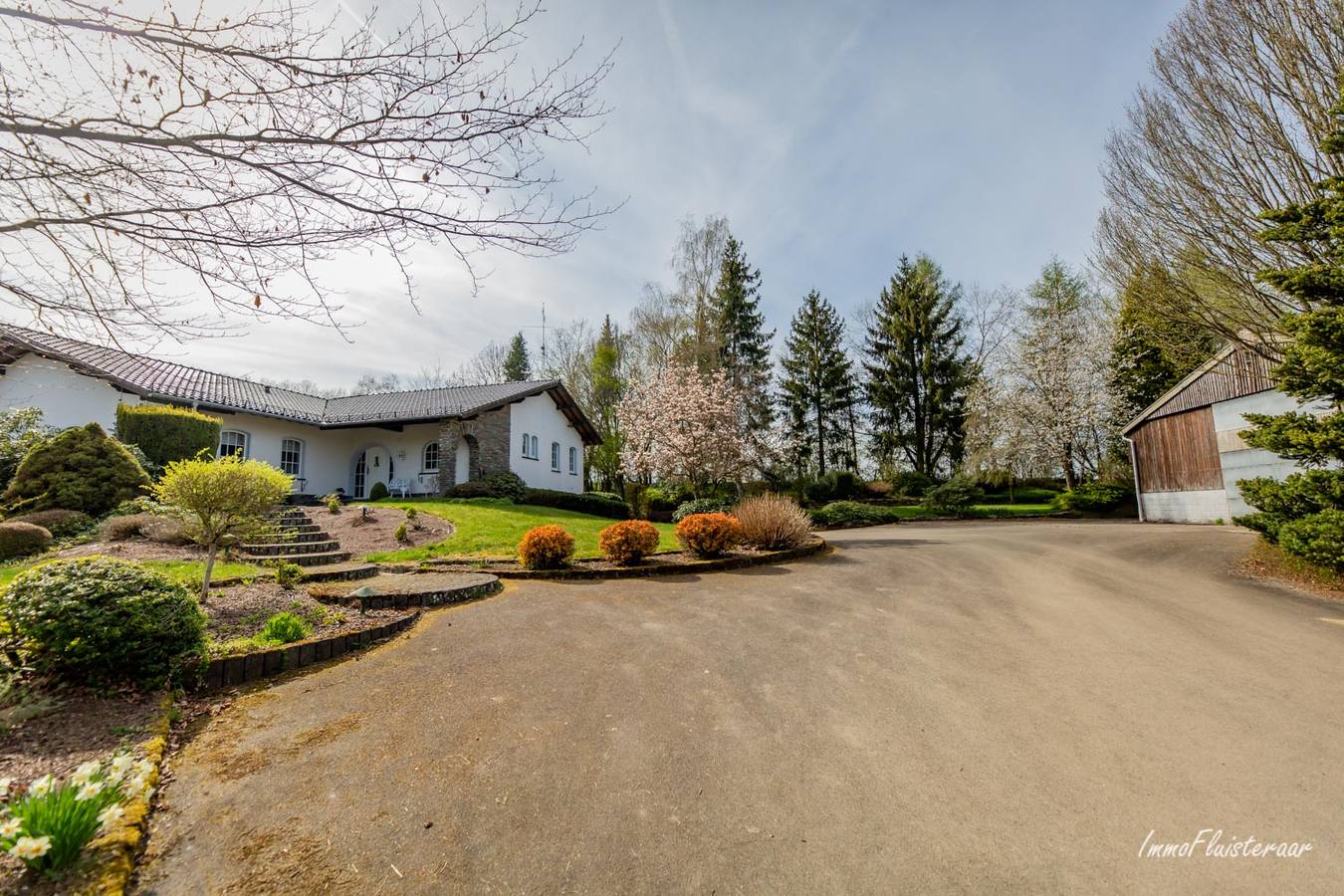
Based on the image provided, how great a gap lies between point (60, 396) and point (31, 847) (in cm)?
1640

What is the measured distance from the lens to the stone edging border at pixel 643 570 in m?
7.82

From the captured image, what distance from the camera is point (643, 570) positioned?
8.19 m

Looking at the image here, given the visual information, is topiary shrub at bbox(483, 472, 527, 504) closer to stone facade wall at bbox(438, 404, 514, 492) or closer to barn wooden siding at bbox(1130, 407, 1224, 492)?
stone facade wall at bbox(438, 404, 514, 492)

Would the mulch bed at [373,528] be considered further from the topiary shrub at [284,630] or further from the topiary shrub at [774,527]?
the topiary shrub at [774,527]

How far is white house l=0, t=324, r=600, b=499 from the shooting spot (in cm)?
1644

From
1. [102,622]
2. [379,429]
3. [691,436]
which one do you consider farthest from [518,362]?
[102,622]

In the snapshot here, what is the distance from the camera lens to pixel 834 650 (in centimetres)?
473

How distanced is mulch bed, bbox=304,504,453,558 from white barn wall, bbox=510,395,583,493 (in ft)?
21.0

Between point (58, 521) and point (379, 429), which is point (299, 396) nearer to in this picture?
point (379, 429)

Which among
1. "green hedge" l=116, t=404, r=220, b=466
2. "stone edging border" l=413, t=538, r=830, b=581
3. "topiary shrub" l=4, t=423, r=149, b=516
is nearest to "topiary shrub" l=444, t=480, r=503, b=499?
"green hedge" l=116, t=404, r=220, b=466

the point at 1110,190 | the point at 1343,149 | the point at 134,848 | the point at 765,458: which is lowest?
the point at 134,848

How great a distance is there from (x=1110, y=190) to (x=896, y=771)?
12.0 meters

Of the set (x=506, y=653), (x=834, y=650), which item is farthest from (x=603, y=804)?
(x=834, y=650)

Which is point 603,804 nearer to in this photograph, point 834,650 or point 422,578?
point 834,650
